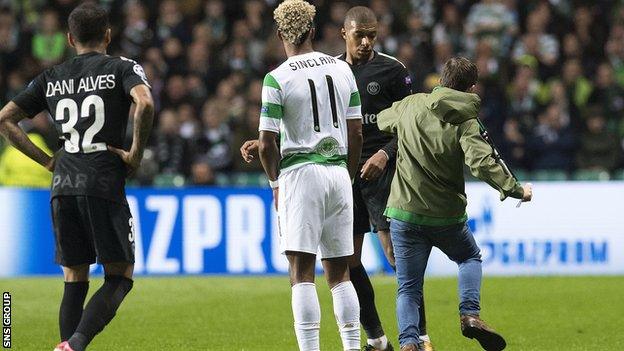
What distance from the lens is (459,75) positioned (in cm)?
855

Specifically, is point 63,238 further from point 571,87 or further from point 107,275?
point 571,87

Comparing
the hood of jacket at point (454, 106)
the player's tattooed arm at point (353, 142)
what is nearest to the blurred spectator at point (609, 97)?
the hood of jacket at point (454, 106)

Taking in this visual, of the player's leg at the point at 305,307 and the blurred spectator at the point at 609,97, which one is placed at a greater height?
the blurred spectator at the point at 609,97

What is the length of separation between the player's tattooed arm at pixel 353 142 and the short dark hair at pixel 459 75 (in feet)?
2.49

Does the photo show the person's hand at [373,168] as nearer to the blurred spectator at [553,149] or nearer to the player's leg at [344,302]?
the player's leg at [344,302]

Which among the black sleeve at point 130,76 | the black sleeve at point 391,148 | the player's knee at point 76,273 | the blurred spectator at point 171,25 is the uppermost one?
the blurred spectator at point 171,25

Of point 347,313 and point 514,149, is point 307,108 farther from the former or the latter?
point 514,149

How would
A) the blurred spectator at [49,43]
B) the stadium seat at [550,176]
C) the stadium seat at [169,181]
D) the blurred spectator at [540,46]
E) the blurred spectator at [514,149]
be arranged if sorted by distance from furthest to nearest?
the blurred spectator at [540,46] → the blurred spectator at [49,43] → the blurred spectator at [514,149] → the stadium seat at [550,176] → the stadium seat at [169,181]

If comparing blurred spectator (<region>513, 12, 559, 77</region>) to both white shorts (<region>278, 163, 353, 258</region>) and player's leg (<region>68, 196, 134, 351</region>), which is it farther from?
player's leg (<region>68, 196, 134, 351</region>)

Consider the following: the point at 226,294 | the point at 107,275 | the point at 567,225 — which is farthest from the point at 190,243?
the point at 107,275

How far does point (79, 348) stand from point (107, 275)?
566 millimetres

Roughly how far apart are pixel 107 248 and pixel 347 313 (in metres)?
1.57

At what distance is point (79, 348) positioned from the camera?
7855 mm

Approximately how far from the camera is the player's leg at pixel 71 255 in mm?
8172
